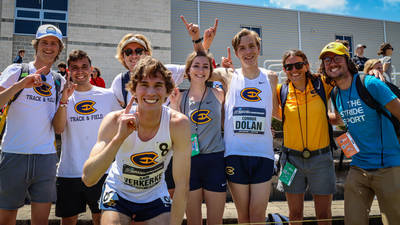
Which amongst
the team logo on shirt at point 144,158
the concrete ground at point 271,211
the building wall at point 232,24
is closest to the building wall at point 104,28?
the building wall at point 232,24

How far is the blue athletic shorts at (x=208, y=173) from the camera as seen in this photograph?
3.13 m

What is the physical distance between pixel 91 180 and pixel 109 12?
44.8 ft

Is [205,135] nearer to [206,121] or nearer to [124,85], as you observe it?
[206,121]

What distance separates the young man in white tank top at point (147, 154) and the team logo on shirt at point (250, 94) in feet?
3.38

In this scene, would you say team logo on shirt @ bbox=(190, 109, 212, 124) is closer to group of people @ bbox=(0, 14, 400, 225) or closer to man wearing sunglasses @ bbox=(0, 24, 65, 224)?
group of people @ bbox=(0, 14, 400, 225)

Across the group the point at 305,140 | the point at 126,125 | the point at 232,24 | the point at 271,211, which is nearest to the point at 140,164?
the point at 126,125

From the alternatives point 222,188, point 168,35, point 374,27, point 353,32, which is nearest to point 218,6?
point 168,35

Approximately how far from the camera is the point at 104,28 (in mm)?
14086

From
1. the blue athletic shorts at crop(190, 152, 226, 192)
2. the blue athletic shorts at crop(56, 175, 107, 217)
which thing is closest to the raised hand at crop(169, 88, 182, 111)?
the blue athletic shorts at crop(190, 152, 226, 192)

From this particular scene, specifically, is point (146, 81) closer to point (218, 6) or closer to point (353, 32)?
point (218, 6)

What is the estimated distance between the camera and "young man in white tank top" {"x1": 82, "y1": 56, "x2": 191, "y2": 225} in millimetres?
2346

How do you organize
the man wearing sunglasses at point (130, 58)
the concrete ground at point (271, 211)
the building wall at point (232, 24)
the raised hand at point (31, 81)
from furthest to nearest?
1. the building wall at point (232, 24)
2. the concrete ground at point (271, 211)
3. the man wearing sunglasses at point (130, 58)
4. the raised hand at point (31, 81)

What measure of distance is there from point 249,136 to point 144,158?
127 cm

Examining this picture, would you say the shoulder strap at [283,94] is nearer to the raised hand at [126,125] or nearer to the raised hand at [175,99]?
the raised hand at [175,99]
